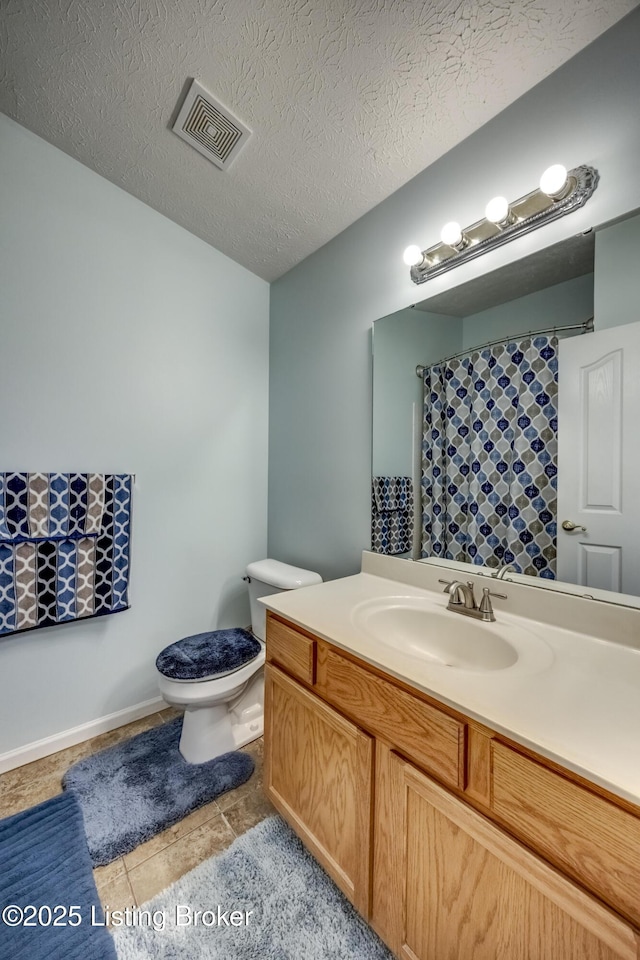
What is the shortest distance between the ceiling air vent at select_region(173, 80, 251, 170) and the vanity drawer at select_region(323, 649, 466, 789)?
184 cm

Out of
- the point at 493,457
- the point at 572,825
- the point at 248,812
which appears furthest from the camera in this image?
the point at 248,812

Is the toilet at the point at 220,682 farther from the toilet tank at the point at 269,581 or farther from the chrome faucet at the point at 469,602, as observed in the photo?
the chrome faucet at the point at 469,602

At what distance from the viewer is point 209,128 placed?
1389 mm

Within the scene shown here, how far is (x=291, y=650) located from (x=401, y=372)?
111 centimetres

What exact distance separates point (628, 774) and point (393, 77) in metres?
1.80

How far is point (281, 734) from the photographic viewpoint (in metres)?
1.22

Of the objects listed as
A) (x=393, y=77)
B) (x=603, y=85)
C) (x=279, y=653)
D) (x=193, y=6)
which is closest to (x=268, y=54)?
(x=193, y=6)

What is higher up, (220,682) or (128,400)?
(128,400)

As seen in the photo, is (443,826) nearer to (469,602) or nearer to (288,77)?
(469,602)

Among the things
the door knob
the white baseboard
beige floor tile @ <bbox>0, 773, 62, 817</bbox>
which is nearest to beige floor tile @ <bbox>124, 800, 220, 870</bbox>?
beige floor tile @ <bbox>0, 773, 62, 817</bbox>

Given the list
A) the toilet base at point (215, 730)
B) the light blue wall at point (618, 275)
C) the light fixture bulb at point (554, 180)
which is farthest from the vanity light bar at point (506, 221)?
the toilet base at point (215, 730)

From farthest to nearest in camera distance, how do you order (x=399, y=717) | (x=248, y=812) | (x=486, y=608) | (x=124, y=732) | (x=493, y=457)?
1. (x=124, y=732)
2. (x=248, y=812)
3. (x=493, y=457)
4. (x=486, y=608)
5. (x=399, y=717)

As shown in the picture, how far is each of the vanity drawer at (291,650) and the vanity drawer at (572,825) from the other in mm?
543

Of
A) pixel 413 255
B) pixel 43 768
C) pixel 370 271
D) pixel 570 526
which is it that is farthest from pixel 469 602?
pixel 43 768
